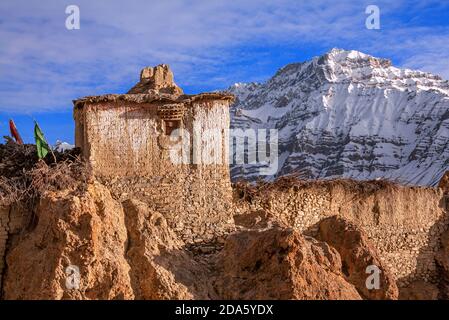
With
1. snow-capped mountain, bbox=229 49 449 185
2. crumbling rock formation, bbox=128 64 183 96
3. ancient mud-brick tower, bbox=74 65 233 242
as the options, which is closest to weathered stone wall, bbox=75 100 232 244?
ancient mud-brick tower, bbox=74 65 233 242

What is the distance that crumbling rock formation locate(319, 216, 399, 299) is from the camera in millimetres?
14430

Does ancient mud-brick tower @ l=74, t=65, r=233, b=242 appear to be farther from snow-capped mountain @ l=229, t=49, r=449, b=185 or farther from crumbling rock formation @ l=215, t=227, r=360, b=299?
snow-capped mountain @ l=229, t=49, r=449, b=185

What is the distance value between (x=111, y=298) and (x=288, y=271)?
9.31ft

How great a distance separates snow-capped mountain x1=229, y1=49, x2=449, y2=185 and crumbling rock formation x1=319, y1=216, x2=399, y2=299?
35.8 meters

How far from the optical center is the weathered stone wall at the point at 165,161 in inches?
529

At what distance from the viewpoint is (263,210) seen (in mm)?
15234

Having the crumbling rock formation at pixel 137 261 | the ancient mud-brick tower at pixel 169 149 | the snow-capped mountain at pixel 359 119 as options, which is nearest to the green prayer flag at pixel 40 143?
the ancient mud-brick tower at pixel 169 149

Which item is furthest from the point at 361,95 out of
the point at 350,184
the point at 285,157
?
the point at 350,184

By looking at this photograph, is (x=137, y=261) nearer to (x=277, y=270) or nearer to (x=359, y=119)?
(x=277, y=270)

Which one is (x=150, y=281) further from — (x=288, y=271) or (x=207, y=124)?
(x=207, y=124)

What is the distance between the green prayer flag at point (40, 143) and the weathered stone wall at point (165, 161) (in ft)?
2.41

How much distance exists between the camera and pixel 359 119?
216ft

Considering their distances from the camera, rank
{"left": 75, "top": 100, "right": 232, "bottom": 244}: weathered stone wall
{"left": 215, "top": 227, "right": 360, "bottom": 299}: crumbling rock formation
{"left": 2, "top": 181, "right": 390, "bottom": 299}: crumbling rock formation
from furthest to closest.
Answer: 1. {"left": 75, "top": 100, "right": 232, "bottom": 244}: weathered stone wall
2. {"left": 215, "top": 227, "right": 360, "bottom": 299}: crumbling rock formation
3. {"left": 2, "top": 181, "right": 390, "bottom": 299}: crumbling rock formation
